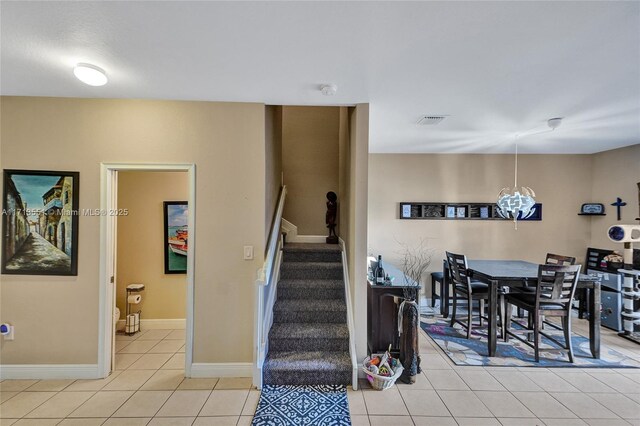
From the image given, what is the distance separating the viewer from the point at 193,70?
2.22m

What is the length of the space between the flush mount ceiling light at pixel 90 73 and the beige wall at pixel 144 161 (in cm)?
59

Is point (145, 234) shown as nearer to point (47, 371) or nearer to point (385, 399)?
point (47, 371)

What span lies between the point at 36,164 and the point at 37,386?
205cm

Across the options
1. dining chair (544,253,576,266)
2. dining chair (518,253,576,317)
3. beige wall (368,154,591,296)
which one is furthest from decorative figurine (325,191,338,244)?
dining chair (544,253,576,266)

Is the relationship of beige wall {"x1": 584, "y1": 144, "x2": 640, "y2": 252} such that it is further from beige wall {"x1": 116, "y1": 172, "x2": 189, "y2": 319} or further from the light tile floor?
beige wall {"x1": 116, "y1": 172, "x2": 189, "y2": 319}

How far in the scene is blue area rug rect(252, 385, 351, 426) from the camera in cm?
219

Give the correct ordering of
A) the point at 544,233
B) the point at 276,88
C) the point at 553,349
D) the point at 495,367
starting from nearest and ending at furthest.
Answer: the point at 276,88 < the point at 495,367 < the point at 553,349 < the point at 544,233

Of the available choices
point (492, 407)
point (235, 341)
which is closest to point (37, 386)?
point (235, 341)

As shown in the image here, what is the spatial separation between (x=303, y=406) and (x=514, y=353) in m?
2.55

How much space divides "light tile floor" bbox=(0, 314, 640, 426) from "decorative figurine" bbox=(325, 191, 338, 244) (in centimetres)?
198

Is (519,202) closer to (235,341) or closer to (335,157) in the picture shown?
(335,157)

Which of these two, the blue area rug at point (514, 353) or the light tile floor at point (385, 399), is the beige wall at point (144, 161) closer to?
the light tile floor at point (385, 399)

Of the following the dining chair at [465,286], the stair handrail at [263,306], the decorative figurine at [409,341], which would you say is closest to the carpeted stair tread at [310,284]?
the stair handrail at [263,306]

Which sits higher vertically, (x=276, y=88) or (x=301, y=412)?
(x=276, y=88)
